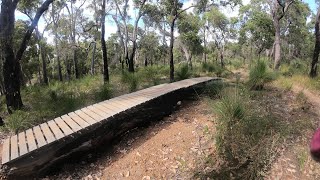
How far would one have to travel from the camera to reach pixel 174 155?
3.99 meters

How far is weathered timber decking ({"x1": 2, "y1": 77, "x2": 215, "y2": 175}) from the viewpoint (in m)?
3.35

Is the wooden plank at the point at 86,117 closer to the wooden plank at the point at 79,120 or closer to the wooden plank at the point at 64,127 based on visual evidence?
the wooden plank at the point at 79,120

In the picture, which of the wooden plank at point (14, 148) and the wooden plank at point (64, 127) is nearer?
the wooden plank at point (14, 148)

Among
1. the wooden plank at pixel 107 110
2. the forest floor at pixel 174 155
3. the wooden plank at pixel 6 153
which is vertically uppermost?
the wooden plank at pixel 107 110

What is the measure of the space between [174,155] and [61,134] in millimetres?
1543

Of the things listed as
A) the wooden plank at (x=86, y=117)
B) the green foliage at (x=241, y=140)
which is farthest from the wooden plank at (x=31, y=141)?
the green foliage at (x=241, y=140)

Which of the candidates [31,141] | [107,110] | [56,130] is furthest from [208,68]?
[31,141]

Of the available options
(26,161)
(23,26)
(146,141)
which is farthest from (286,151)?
(23,26)

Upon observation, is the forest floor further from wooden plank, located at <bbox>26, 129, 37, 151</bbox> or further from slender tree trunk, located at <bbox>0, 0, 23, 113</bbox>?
slender tree trunk, located at <bbox>0, 0, 23, 113</bbox>

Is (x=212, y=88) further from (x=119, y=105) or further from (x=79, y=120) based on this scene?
(x=79, y=120)

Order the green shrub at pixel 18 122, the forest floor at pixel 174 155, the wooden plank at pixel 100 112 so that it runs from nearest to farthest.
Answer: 1. the forest floor at pixel 174 155
2. the wooden plank at pixel 100 112
3. the green shrub at pixel 18 122

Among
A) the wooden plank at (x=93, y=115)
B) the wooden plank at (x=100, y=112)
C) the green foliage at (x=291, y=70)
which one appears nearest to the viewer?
the wooden plank at (x=93, y=115)

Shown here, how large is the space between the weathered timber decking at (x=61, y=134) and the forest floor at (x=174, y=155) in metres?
0.27

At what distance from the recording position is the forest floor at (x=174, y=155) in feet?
12.0
